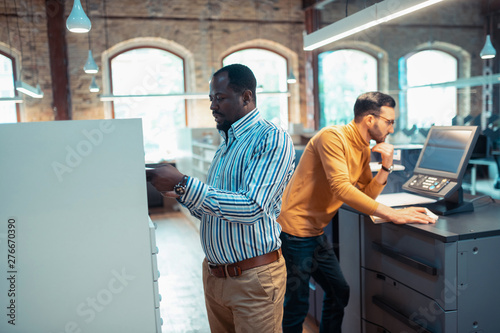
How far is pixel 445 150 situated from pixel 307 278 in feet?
3.10

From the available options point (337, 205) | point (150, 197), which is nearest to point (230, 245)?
point (337, 205)

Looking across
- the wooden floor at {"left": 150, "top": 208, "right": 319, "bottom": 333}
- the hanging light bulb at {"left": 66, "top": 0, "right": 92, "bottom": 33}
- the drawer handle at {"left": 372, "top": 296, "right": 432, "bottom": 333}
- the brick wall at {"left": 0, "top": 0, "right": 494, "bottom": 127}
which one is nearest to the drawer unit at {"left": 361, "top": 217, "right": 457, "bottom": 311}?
the drawer handle at {"left": 372, "top": 296, "right": 432, "bottom": 333}

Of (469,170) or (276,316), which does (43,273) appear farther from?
(469,170)

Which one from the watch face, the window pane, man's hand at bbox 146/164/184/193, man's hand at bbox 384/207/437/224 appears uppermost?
the window pane

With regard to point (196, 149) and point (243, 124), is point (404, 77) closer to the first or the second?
point (196, 149)

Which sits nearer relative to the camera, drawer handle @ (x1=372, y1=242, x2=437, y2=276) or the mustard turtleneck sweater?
drawer handle @ (x1=372, y1=242, x2=437, y2=276)

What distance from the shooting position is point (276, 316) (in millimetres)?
1554

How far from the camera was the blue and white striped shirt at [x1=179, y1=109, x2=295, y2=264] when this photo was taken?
4.38ft

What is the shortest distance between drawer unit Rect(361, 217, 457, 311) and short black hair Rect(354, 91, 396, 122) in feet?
1.82

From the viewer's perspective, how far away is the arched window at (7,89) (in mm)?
9398

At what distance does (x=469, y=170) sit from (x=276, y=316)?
7.28 meters

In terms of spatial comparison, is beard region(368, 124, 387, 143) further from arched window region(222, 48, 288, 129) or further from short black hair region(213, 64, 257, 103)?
arched window region(222, 48, 288, 129)

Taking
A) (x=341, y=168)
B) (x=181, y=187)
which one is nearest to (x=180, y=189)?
(x=181, y=187)

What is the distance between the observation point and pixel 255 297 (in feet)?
4.91
